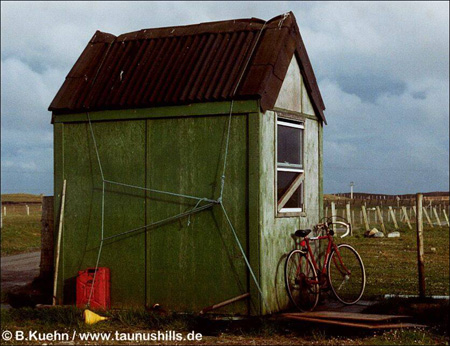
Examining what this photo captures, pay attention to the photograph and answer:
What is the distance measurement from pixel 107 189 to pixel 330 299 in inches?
177

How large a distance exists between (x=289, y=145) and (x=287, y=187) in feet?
2.39

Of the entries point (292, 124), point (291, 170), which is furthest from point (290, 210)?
point (292, 124)

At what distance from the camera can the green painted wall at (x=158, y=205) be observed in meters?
10.3

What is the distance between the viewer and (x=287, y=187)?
11172 millimetres

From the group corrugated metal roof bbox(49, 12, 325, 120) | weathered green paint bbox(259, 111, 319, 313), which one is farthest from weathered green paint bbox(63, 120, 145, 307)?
weathered green paint bbox(259, 111, 319, 313)

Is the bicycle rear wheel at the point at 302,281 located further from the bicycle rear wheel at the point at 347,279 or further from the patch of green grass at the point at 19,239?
the patch of green grass at the point at 19,239

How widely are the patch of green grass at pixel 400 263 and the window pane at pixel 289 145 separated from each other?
9.73 ft

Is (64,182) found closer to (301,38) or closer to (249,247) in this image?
(249,247)

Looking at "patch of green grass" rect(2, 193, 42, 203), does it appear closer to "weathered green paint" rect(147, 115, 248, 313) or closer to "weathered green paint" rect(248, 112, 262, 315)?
"weathered green paint" rect(147, 115, 248, 313)

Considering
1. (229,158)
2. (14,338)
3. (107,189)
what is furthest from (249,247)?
(14,338)

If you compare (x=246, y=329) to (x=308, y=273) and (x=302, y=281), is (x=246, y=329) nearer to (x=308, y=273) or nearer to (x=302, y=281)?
(x=302, y=281)

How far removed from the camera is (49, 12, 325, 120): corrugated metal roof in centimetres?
1044

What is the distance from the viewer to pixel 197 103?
34.6 feet

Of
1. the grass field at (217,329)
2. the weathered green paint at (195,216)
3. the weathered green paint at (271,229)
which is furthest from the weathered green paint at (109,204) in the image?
the weathered green paint at (271,229)
